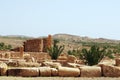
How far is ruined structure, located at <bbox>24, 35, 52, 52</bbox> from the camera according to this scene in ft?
144

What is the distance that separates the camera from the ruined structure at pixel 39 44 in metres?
43.8

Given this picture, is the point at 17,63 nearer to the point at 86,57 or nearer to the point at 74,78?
the point at 74,78

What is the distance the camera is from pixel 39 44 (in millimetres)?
43719

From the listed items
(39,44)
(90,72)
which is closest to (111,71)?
(90,72)

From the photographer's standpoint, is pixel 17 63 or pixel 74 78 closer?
pixel 74 78

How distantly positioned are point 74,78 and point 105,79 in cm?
141

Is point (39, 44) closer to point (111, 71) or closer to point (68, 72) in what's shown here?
point (68, 72)

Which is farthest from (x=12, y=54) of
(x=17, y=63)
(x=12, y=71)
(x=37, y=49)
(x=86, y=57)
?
(x=12, y=71)

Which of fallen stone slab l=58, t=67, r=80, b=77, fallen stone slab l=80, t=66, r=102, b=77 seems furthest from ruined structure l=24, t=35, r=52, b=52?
fallen stone slab l=58, t=67, r=80, b=77

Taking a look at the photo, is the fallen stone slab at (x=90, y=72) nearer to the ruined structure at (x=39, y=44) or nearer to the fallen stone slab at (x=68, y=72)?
the fallen stone slab at (x=68, y=72)

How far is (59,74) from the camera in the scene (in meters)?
15.4

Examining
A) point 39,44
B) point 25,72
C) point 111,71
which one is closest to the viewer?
point 25,72

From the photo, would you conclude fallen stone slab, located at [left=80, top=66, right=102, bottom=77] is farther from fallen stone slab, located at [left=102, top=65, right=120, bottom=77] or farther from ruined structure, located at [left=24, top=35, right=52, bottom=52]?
ruined structure, located at [left=24, top=35, right=52, bottom=52]

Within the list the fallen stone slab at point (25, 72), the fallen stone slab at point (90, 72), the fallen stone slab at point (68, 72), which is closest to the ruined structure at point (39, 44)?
the fallen stone slab at point (90, 72)
